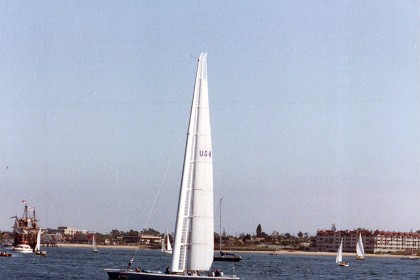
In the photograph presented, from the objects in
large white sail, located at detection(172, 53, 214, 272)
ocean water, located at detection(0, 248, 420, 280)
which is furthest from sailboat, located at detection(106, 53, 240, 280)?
ocean water, located at detection(0, 248, 420, 280)

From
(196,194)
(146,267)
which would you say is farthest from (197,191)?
(146,267)

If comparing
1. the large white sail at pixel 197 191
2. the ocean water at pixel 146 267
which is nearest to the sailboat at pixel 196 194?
the large white sail at pixel 197 191

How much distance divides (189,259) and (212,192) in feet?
14.2

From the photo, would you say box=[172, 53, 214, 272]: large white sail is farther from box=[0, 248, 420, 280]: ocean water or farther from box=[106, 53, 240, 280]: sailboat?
box=[0, 248, 420, 280]: ocean water

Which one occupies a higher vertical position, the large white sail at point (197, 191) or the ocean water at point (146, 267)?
the large white sail at point (197, 191)

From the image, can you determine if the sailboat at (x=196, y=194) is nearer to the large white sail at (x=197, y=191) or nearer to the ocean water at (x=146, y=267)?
the large white sail at (x=197, y=191)

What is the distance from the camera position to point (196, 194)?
1991 inches

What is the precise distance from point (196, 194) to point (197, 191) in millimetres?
193

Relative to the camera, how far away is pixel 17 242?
195375 mm

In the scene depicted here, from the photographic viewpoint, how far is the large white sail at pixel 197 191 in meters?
50.4

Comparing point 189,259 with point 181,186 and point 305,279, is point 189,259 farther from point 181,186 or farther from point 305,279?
point 305,279

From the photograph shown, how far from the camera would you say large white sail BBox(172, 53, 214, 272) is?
5038 cm

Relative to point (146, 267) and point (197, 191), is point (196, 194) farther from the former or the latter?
point (146, 267)

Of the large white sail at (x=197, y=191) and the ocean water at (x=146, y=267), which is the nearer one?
the large white sail at (x=197, y=191)
